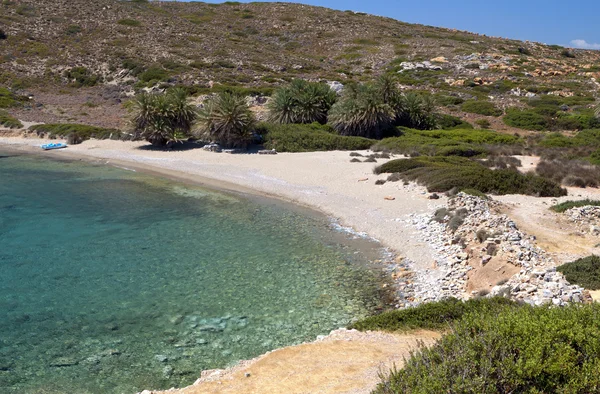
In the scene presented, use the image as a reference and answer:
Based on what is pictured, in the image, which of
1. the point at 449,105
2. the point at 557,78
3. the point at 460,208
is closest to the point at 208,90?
the point at 449,105

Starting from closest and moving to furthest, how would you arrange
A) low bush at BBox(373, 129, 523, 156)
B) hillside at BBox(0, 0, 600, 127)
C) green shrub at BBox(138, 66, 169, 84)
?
1. low bush at BBox(373, 129, 523, 156)
2. green shrub at BBox(138, 66, 169, 84)
3. hillside at BBox(0, 0, 600, 127)

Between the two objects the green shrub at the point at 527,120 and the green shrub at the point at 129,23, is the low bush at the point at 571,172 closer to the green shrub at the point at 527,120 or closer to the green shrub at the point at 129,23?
the green shrub at the point at 527,120

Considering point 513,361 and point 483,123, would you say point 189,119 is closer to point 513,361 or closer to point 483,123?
point 483,123

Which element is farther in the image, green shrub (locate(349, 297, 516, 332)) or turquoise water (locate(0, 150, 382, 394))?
green shrub (locate(349, 297, 516, 332))

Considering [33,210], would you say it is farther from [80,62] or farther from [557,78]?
[557,78]

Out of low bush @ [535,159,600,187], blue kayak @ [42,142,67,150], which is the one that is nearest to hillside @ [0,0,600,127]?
blue kayak @ [42,142,67,150]

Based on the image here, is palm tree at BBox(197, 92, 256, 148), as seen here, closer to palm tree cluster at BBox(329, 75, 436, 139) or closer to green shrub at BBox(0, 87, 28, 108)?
palm tree cluster at BBox(329, 75, 436, 139)

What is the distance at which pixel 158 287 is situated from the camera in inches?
504

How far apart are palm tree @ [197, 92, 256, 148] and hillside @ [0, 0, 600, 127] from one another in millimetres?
12858

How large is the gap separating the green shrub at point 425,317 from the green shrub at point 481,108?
133 feet

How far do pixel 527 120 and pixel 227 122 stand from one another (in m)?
26.9

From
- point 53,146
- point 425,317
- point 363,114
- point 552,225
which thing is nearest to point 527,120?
point 363,114

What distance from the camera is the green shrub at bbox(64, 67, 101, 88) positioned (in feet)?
190

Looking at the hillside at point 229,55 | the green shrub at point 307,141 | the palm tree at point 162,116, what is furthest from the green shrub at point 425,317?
the hillside at point 229,55
